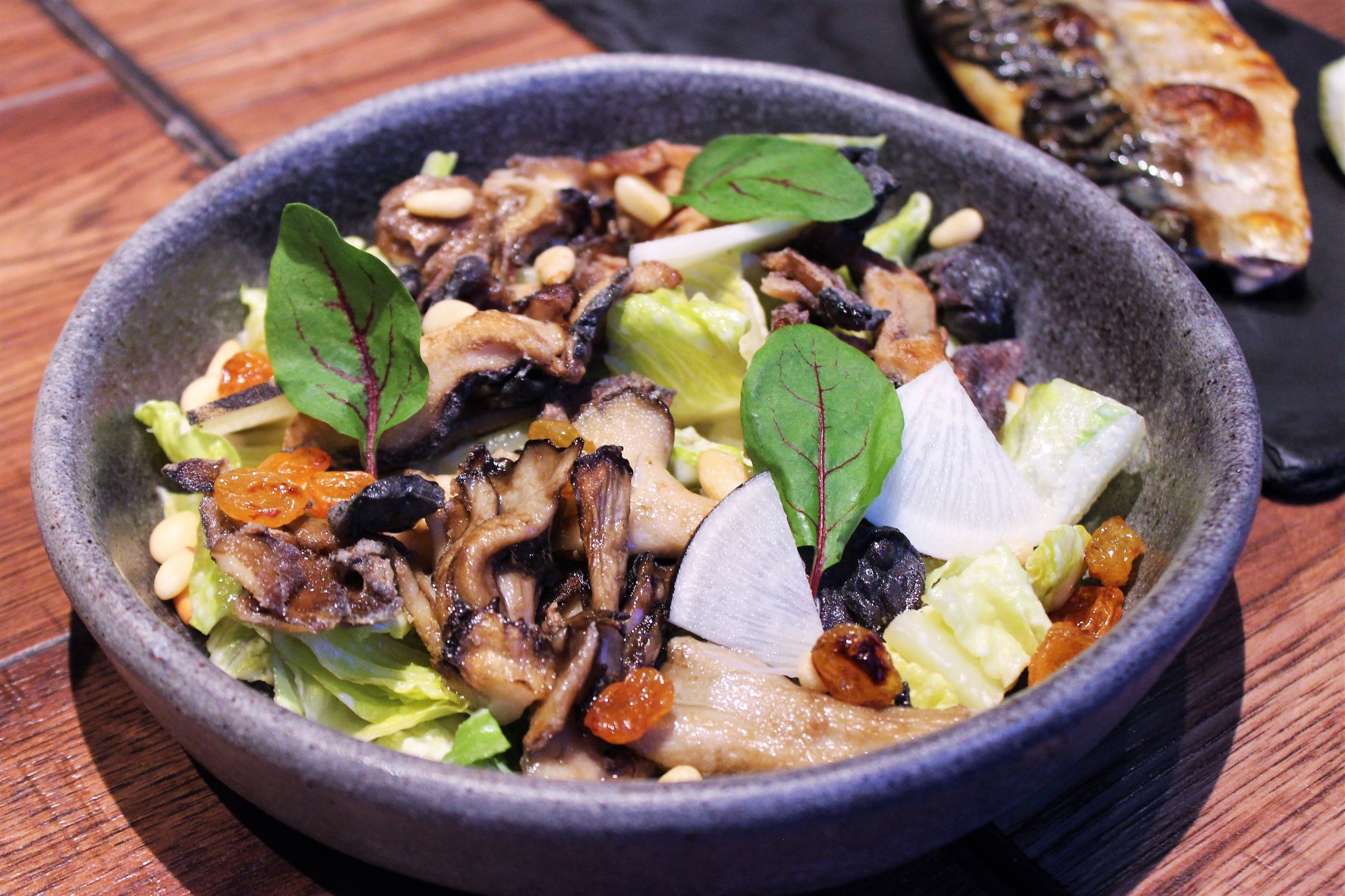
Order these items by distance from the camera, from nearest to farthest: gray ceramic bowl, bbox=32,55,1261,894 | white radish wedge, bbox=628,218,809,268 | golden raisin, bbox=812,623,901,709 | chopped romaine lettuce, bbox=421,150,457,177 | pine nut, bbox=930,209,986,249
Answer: gray ceramic bowl, bbox=32,55,1261,894, golden raisin, bbox=812,623,901,709, white radish wedge, bbox=628,218,809,268, pine nut, bbox=930,209,986,249, chopped romaine lettuce, bbox=421,150,457,177

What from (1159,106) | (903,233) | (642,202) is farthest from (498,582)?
(1159,106)

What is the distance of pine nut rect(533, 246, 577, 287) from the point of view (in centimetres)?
276

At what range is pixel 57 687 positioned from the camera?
2.35m

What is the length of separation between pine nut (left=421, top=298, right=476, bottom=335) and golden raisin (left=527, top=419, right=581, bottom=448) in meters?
0.40

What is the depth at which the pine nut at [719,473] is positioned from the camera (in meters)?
2.38

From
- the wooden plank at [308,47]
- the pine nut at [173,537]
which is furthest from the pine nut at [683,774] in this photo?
the wooden plank at [308,47]

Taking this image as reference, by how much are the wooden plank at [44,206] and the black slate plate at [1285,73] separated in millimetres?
1950

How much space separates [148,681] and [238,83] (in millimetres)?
3337

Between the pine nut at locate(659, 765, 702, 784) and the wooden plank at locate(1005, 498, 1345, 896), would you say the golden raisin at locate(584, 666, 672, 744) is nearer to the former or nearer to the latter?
the pine nut at locate(659, 765, 702, 784)

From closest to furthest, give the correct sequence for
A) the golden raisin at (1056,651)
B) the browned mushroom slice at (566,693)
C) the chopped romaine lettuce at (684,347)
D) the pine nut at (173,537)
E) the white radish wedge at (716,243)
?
the browned mushroom slice at (566,693), the golden raisin at (1056,651), the pine nut at (173,537), the chopped romaine lettuce at (684,347), the white radish wedge at (716,243)

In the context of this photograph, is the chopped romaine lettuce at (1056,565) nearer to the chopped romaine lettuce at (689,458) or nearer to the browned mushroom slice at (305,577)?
the chopped romaine lettuce at (689,458)

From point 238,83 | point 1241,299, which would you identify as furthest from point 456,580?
point 238,83

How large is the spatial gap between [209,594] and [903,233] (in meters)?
2.16

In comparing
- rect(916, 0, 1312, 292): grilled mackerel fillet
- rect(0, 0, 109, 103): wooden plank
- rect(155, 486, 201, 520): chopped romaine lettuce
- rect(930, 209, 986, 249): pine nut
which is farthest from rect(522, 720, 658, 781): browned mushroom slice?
rect(0, 0, 109, 103): wooden plank
